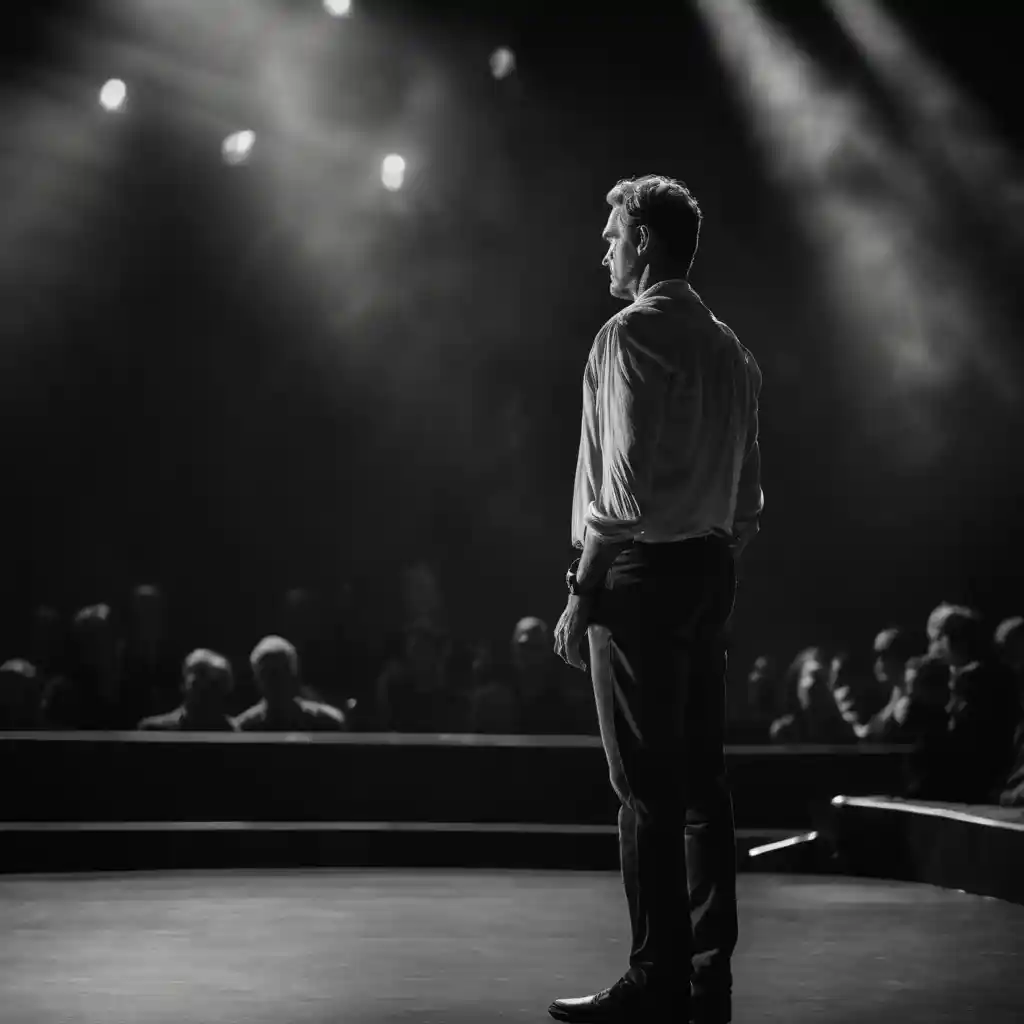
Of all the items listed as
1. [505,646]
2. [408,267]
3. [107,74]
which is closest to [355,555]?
[505,646]

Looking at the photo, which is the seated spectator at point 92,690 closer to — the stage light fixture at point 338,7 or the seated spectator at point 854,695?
the seated spectator at point 854,695

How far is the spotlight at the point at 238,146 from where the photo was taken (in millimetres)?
15320

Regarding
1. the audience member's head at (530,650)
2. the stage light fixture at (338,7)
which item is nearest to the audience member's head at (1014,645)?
the audience member's head at (530,650)

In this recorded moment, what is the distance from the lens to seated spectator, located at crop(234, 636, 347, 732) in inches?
324

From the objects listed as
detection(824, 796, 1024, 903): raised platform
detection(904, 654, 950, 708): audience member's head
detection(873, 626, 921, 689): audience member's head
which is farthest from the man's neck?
detection(873, 626, 921, 689): audience member's head

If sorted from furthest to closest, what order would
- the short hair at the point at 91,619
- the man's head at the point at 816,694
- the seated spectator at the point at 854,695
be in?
1. the seated spectator at the point at 854,695
2. the man's head at the point at 816,694
3. the short hair at the point at 91,619

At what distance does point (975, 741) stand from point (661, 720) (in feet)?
13.0

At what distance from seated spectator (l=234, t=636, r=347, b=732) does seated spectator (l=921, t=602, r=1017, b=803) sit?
110 inches

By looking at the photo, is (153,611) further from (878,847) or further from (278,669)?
(878,847)

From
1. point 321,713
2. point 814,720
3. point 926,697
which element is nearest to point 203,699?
point 321,713

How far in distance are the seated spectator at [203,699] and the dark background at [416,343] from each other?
249 inches

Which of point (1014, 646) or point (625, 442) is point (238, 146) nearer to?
point (1014, 646)

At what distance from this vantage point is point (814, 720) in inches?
394

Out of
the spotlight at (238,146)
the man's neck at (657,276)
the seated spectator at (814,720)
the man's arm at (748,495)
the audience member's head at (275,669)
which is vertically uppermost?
the spotlight at (238,146)
